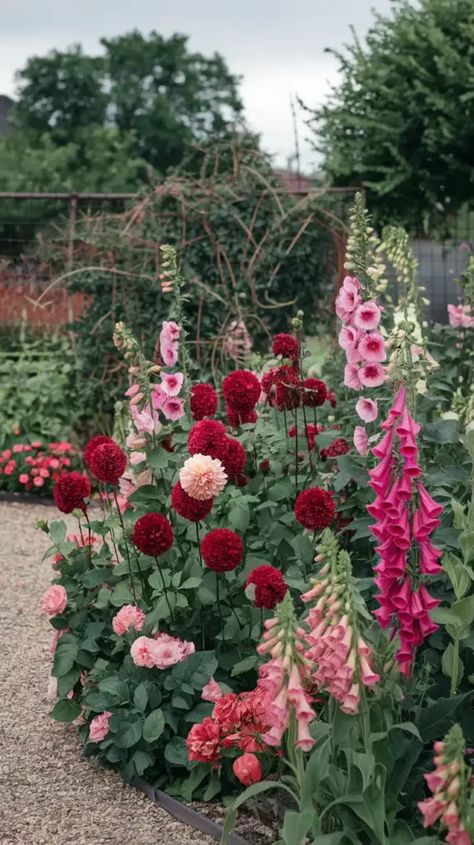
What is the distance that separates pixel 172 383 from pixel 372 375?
2.34ft

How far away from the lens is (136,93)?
4103 cm

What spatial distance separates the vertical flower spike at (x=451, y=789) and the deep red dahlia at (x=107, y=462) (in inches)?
58.4

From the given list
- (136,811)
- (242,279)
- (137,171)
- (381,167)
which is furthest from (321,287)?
(137,171)

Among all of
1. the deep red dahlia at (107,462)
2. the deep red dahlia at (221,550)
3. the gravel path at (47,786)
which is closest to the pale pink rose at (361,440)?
the deep red dahlia at (221,550)

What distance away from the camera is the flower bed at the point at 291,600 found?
8.11 feet

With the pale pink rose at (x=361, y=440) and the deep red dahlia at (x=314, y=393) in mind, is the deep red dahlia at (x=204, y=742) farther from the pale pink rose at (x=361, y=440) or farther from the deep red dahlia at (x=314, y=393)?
the deep red dahlia at (x=314, y=393)

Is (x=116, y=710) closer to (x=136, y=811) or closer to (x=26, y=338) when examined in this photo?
(x=136, y=811)

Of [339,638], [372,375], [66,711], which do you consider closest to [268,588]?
[339,638]

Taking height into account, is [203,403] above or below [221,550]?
above

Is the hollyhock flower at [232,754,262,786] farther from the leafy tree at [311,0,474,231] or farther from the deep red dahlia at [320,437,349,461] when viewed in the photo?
the leafy tree at [311,0,474,231]

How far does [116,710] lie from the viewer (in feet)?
10.8

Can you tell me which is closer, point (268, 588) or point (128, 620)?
point (268, 588)

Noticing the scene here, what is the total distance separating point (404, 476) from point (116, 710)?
1.28 m

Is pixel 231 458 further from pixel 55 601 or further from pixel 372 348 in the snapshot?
pixel 55 601
